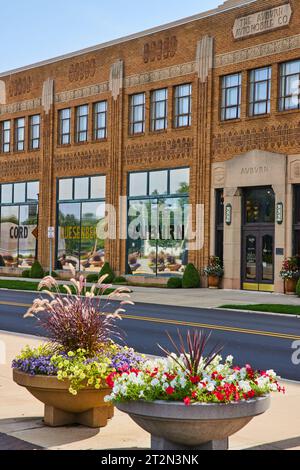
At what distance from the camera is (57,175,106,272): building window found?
42.8m

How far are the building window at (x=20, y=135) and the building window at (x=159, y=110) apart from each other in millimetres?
12323

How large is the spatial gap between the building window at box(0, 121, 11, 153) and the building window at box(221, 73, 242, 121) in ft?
63.4

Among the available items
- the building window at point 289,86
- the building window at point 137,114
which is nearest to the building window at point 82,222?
the building window at point 137,114

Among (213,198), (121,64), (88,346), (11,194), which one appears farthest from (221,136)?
(88,346)

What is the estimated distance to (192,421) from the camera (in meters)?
6.43

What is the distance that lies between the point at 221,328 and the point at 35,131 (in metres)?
31.1

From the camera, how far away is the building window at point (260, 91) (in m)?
34.1

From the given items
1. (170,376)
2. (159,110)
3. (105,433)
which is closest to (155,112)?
(159,110)

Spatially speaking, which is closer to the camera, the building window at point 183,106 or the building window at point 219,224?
the building window at point 219,224

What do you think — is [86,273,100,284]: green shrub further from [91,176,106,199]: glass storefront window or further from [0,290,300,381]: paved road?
[0,290,300,381]: paved road

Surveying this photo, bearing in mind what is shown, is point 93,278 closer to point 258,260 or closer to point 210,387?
point 258,260

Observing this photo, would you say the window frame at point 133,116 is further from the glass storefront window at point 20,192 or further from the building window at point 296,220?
the glass storefront window at point 20,192
